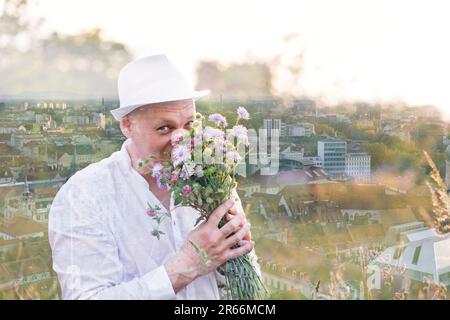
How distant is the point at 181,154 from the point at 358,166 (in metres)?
0.96

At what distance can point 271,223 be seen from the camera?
2.71m

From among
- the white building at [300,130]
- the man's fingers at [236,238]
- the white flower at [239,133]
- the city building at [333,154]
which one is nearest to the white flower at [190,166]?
the white flower at [239,133]

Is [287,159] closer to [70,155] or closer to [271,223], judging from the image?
[271,223]

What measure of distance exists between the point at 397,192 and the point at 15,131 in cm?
180

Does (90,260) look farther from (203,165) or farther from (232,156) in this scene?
(232,156)

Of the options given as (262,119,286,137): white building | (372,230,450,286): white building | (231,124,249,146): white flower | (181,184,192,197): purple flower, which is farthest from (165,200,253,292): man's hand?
(372,230,450,286): white building

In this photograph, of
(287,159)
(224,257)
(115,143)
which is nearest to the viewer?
(224,257)

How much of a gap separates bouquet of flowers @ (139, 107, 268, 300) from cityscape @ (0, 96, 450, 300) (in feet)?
1.07

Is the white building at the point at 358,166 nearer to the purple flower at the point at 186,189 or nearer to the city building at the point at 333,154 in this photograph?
the city building at the point at 333,154

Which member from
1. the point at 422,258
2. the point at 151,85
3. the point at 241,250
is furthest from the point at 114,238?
the point at 422,258

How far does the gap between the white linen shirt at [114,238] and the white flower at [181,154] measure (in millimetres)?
248

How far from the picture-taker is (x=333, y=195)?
9.08 feet
